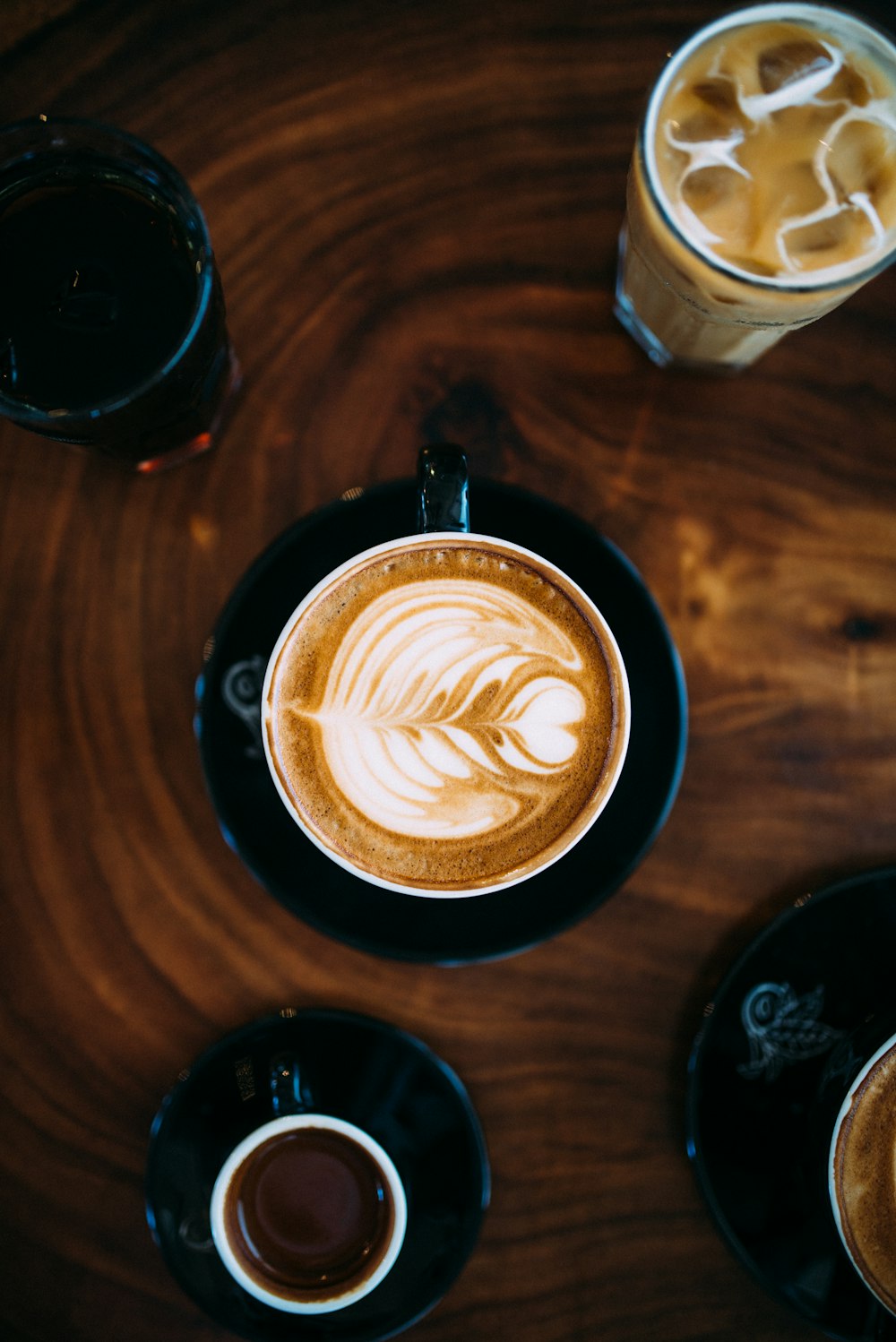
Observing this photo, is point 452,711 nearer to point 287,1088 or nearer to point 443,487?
point 443,487

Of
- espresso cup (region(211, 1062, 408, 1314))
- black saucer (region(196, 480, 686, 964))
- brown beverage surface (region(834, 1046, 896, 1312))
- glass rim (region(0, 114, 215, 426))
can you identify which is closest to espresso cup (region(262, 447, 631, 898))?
black saucer (region(196, 480, 686, 964))

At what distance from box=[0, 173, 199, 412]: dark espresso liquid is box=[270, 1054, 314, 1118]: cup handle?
94 centimetres

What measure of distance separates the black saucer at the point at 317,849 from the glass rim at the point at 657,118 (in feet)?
1.25

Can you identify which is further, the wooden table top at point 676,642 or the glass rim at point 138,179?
the wooden table top at point 676,642

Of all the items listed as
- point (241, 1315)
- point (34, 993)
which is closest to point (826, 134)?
point (34, 993)

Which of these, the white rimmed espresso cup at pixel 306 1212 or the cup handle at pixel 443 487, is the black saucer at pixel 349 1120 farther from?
the cup handle at pixel 443 487

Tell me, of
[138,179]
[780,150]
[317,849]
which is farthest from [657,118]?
[317,849]

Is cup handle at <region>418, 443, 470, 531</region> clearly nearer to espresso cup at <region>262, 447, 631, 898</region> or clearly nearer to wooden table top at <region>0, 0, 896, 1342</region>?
espresso cup at <region>262, 447, 631, 898</region>

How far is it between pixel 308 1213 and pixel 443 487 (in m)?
1.06

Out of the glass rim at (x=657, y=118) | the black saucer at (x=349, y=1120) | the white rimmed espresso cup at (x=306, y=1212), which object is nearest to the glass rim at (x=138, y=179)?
the glass rim at (x=657, y=118)

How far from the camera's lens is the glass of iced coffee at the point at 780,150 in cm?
109

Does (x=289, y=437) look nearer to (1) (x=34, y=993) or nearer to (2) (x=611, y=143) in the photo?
(2) (x=611, y=143)

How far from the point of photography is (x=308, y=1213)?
4.33 feet

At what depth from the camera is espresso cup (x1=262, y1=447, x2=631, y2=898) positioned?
1155 millimetres
